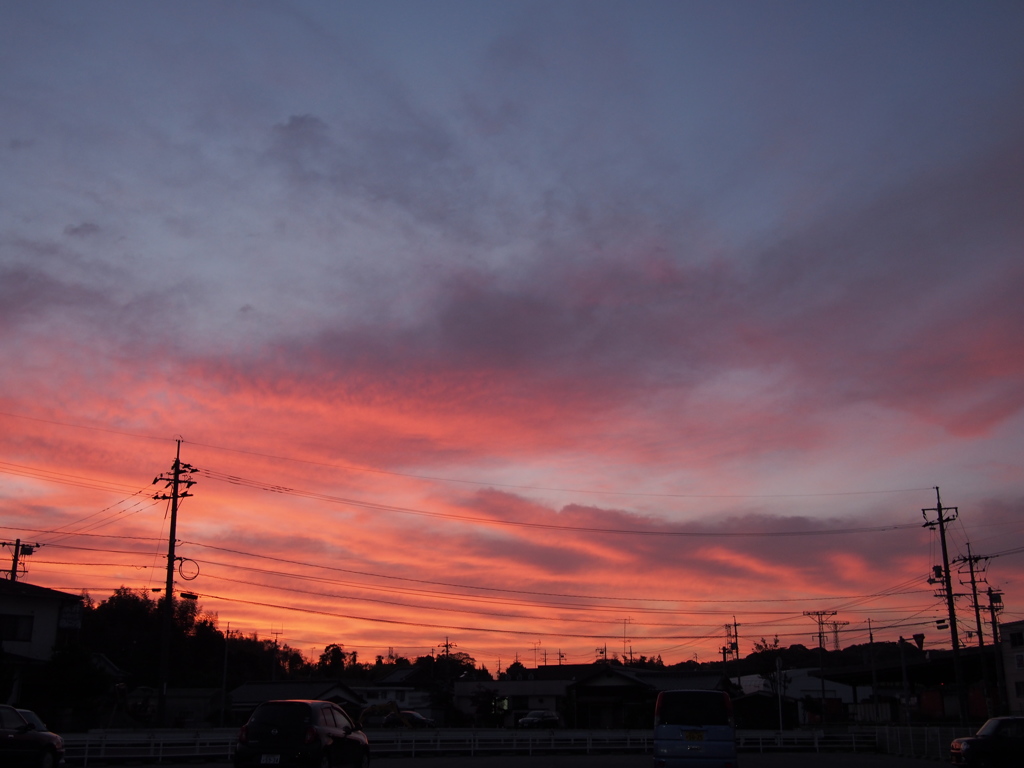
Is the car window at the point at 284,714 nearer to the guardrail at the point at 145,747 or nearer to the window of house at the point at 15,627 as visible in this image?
the guardrail at the point at 145,747

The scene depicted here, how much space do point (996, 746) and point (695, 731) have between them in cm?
1162

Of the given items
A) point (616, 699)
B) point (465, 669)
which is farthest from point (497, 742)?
point (465, 669)

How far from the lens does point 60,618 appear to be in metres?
46.2

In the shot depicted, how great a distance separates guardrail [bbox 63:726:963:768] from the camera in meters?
27.5

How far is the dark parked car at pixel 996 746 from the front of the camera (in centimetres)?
2462

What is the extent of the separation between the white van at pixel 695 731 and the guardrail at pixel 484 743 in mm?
16427

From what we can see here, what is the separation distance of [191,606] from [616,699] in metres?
65.9

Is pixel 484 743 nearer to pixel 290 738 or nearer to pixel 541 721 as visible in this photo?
pixel 290 738

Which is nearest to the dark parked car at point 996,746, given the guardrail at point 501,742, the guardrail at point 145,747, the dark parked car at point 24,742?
the guardrail at point 501,742

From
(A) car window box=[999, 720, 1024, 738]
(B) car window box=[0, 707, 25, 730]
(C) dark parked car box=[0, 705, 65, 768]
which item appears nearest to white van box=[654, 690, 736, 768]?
(A) car window box=[999, 720, 1024, 738]

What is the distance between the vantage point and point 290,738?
647 inches

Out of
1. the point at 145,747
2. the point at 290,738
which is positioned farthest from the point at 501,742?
the point at 290,738

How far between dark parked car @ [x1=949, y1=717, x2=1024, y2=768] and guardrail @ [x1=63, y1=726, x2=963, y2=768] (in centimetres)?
1246

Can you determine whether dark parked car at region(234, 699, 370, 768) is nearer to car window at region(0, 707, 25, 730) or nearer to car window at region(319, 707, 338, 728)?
car window at region(319, 707, 338, 728)
